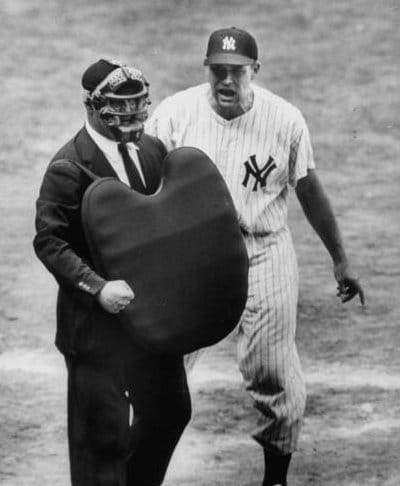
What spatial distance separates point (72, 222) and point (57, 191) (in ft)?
0.40

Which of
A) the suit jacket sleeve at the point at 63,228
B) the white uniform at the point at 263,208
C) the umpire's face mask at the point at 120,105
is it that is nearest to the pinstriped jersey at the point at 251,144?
the white uniform at the point at 263,208

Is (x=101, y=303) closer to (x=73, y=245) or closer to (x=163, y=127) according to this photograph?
(x=73, y=245)

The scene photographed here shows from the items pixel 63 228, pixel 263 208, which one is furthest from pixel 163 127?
pixel 63 228

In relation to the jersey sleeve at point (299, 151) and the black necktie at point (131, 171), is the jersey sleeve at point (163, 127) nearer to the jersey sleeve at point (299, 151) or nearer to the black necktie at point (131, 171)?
the jersey sleeve at point (299, 151)

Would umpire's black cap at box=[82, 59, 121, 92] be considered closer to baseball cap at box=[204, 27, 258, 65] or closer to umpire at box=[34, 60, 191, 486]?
umpire at box=[34, 60, 191, 486]

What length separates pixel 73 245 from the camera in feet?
18.9

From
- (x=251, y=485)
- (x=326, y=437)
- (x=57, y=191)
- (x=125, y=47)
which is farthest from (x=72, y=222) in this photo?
(x=125, y=47)

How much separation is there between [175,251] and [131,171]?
34cm

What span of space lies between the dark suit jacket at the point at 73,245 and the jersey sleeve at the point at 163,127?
66 cm

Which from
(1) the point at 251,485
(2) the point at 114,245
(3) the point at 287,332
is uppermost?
(2) the point at 114,245

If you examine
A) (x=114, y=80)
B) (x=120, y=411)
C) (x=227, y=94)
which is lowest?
(x=120, y=411)

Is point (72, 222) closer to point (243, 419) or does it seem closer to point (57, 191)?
point (57, 191)

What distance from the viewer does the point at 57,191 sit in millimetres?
5680

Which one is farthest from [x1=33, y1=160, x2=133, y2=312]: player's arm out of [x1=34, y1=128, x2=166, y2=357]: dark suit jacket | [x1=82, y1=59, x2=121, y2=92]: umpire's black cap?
[x1=82, y1=59, x2=121, y2=92]: umpire's black cap
